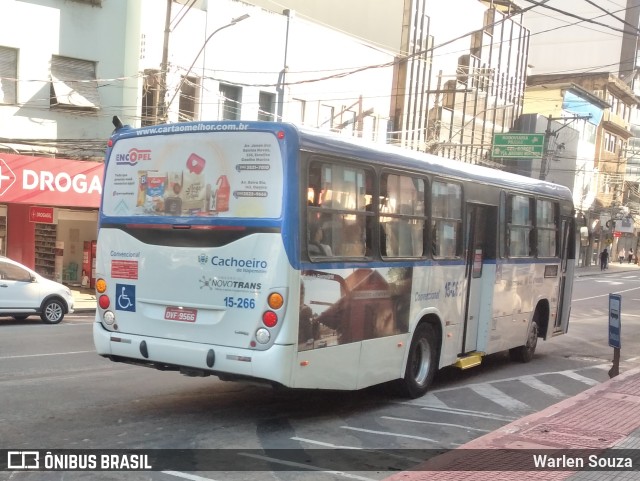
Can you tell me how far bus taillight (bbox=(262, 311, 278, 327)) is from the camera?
21.5 ft

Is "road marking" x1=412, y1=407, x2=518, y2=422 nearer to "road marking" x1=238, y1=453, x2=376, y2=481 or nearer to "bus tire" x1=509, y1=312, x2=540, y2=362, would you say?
"road marking" x1=238, y1=453, x2=376, y2=481

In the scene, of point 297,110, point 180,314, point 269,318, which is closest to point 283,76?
point 297,110

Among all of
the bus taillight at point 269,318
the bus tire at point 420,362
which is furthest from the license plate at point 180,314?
the bus tire at point 420,362

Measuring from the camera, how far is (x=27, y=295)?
604 inches

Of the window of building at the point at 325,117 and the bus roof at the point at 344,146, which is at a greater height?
the window of building at the point at 325,117

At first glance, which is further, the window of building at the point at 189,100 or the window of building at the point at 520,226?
the window of building at the point at 189,100

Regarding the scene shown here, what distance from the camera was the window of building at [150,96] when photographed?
814 inches

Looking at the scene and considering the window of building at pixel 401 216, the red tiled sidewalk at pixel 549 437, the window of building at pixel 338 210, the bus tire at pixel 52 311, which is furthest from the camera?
the bus tire at pixel 52 311

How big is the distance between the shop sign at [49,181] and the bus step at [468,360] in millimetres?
13081

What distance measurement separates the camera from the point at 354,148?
7469 mm

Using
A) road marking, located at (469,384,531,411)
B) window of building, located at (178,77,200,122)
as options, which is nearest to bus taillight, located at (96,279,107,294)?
road marking, located at (469,384,531,411)

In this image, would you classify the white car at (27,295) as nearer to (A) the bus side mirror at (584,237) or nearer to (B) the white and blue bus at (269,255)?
(B) the white and blue bus at (269,255)

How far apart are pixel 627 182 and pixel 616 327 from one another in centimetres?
5737

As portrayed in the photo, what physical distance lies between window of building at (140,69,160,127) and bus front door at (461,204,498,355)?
1253 centimetres
